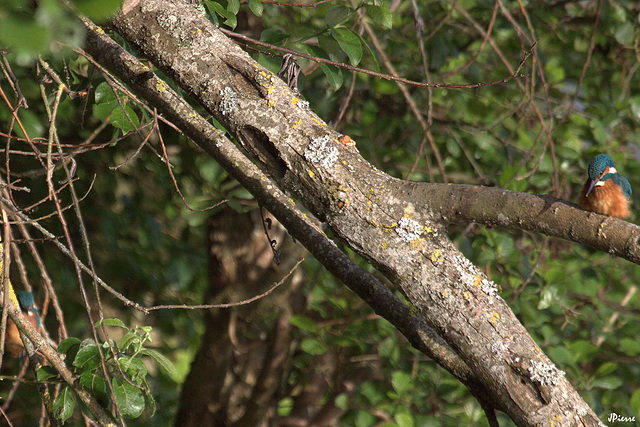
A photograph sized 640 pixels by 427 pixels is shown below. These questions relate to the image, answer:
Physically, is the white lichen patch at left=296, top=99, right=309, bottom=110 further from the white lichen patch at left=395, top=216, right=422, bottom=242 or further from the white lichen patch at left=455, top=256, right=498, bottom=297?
the white lichen patch at left=455, top=256, right=498, bottom=297

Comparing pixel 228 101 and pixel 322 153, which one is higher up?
pixel 228 101

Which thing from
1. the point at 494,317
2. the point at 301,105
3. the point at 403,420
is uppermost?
the point at 301,105

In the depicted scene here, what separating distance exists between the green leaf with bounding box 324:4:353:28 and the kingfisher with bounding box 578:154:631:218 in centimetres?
98

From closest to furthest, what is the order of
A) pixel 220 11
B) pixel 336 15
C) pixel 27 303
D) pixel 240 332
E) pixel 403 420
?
pixel 220 11 < pixel 336 15 < pixel 27 303 < pixel 403 420 < pixel 240 332

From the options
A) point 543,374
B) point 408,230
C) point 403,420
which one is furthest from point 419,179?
point 543,374

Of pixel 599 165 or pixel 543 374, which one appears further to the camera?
pixel 599 165

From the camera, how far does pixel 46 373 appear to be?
1.44 m

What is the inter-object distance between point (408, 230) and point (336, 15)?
1.06 m

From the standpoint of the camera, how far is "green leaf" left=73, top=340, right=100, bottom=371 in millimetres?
1364

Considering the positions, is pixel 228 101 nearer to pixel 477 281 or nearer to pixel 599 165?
pixel 477 281

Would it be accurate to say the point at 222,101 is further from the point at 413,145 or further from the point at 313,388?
the point at 313,388

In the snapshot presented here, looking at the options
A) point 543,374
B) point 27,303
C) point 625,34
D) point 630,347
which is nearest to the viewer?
point 543,374

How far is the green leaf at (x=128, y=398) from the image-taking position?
1.34m

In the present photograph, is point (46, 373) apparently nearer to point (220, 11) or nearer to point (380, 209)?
point (380, 209)
